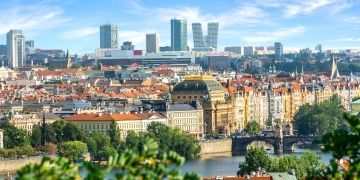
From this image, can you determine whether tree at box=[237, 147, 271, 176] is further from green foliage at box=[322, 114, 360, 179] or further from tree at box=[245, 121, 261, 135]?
green foliage at box=[322, 114, 360, 179]

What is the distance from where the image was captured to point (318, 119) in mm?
A: 72250

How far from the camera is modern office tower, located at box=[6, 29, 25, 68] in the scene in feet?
595

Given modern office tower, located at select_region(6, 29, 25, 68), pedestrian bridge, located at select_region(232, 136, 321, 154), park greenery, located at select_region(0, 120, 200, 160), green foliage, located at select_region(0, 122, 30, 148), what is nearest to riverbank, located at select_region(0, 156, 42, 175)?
park greenery, located at select_region(0, 120, 200, 160)

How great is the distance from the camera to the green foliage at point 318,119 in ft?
234

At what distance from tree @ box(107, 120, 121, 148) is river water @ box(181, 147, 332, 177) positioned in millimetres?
3872

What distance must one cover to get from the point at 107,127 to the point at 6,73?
6731 cm

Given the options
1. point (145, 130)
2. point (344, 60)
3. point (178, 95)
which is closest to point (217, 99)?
point (178, 95)

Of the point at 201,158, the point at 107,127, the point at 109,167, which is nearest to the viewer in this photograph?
the point at 109,167

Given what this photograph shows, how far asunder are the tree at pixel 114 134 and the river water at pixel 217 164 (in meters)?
3.87

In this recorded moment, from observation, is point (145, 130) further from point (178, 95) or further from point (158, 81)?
point (158, 81)

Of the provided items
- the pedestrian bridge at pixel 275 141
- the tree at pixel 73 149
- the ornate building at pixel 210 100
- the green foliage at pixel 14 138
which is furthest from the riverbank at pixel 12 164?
the ornate building at pixel 210 100

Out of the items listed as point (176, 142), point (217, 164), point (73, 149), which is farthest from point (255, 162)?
point (176, 142)

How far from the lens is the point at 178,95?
77562 mm

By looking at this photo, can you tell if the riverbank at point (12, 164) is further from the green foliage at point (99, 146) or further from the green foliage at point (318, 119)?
the green foliage at point (318, 119)
